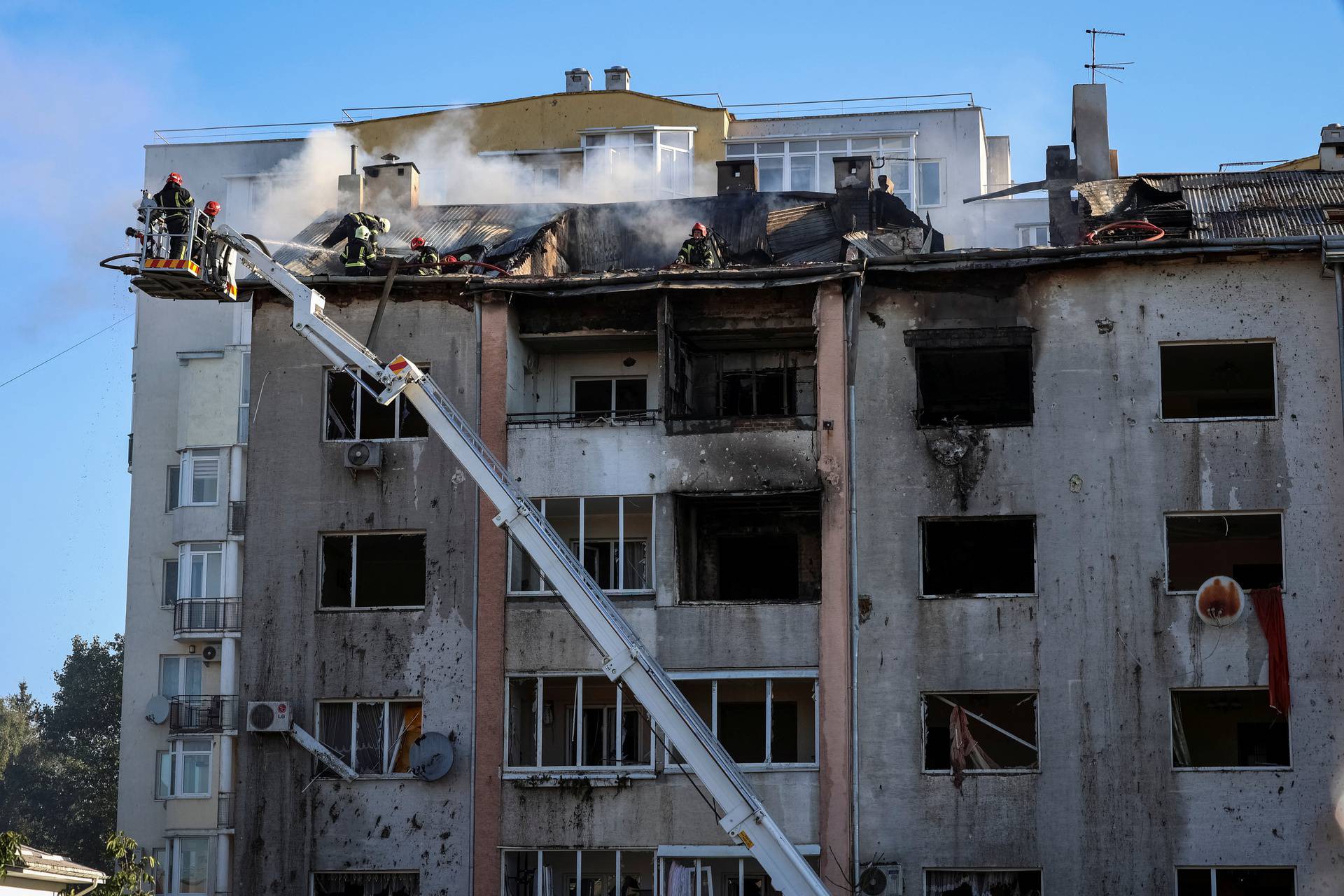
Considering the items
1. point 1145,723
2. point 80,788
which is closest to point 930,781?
point 1145,723

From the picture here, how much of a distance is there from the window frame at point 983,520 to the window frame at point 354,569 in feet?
27.5

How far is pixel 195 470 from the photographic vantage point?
45.6 meters

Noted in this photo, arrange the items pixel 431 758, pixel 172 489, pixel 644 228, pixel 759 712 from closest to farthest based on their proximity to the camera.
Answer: pixel 431 758 < pixel 759 712 < pixel 644 228 < pixel 172 489

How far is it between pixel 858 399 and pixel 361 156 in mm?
26010

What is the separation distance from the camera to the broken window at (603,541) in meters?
29.5

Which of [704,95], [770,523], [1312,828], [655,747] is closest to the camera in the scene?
[1312,828]

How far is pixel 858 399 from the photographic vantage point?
2939 cm

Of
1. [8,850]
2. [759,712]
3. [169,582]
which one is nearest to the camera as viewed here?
[8,850]

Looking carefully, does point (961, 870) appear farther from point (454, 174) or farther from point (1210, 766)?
point (454, 174)

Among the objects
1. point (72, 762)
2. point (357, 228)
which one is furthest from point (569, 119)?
point (72, 762)

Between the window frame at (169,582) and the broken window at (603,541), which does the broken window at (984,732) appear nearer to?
the broken window at (603,541)

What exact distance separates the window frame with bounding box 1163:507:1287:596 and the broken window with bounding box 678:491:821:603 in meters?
5.96

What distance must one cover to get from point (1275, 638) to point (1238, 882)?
12.6ft

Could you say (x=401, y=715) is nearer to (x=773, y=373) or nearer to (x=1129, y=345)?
(x=773, y=373)
